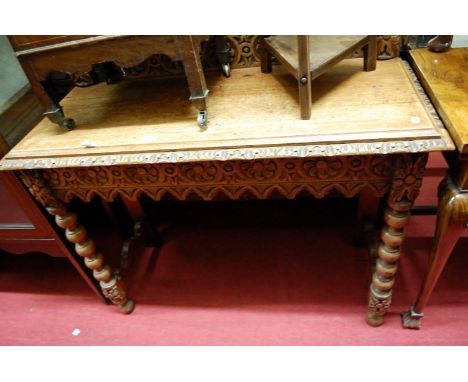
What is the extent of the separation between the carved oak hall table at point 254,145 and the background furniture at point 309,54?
0.05 m

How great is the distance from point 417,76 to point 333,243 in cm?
74

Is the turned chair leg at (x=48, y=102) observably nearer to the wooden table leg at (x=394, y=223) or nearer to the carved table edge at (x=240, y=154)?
the carved table edge at (x=240, y=154)

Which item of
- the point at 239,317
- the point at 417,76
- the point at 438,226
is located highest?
the point at 417,76

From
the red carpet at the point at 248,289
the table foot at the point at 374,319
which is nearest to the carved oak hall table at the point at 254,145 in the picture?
the table foot at the point at 374,319

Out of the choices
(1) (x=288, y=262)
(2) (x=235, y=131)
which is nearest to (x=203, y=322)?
(1) (x=288, y=262)

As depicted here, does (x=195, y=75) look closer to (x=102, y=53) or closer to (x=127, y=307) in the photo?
(x=102, y=53)

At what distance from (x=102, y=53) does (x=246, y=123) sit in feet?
1.25

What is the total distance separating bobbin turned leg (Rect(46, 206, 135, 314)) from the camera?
1.11m

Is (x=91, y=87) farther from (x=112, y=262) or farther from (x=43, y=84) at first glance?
(x=112, y=262)

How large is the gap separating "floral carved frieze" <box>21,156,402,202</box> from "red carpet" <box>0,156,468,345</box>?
0.55 meters

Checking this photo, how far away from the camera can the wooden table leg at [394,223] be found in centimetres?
83

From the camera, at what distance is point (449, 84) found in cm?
92

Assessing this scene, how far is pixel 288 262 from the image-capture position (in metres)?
1.46

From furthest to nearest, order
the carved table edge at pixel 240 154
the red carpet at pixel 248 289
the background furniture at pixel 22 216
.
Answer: the red carpet at pixel 248 289 → the background furniture at pixel 22 216 → the carved table edge at pixel 240 154
